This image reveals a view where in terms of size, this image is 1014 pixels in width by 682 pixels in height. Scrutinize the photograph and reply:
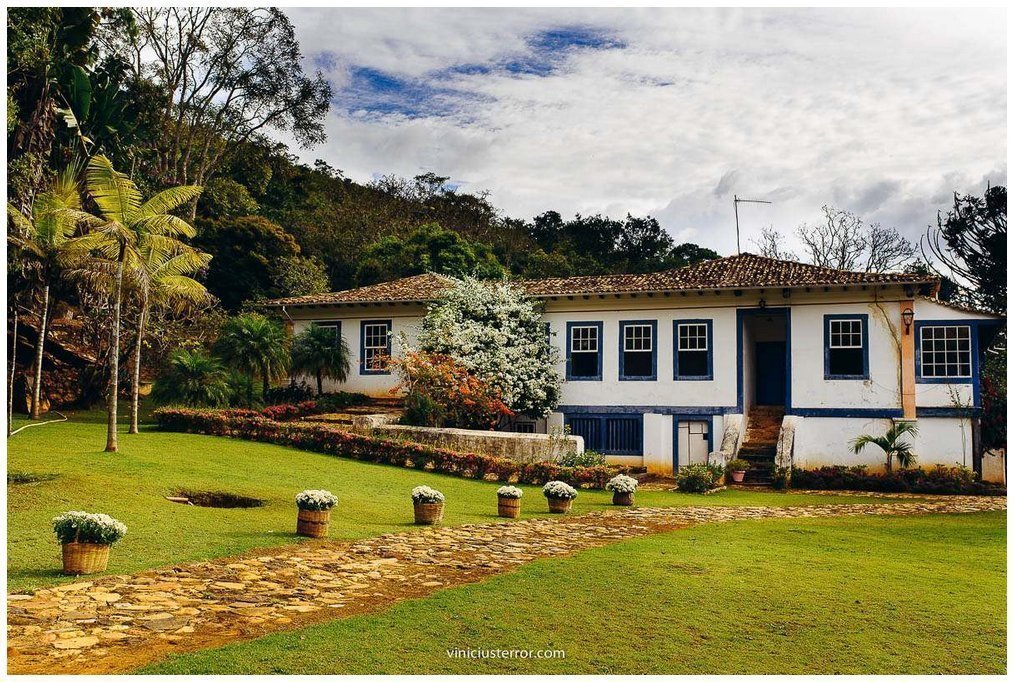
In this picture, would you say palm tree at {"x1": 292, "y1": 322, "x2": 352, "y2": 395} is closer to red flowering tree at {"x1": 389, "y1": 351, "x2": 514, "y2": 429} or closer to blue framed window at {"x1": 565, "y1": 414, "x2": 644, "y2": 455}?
red flowering tree at {"x1": 389, "y1": 351, "x2": 514, "y2": 429}

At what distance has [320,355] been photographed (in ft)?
64.1

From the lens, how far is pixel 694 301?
1808 centimetres

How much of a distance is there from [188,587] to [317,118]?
389 inches

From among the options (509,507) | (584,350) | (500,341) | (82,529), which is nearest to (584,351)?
(584,350)

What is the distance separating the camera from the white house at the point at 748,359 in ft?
54.0

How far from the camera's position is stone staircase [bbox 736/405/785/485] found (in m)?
16.4

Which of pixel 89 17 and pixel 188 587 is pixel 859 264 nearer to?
pixel 89 17

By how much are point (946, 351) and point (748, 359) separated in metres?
3.72

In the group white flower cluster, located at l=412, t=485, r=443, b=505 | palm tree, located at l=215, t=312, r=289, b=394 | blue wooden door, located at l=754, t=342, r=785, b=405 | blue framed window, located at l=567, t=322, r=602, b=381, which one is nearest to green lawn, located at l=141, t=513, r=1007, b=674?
white flower cluster, located at l=412, t=485, r=443, b=505

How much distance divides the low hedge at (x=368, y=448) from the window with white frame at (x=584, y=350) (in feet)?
9.31

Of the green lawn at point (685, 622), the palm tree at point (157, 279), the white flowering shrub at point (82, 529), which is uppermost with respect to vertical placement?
the palm tree at point (157, 279)

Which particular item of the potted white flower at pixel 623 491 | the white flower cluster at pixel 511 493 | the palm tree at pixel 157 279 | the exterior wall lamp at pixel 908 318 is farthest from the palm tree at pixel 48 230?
the exterior wall lamp at pixel 908 318

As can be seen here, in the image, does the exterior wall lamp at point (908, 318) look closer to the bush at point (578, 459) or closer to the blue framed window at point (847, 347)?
the blue framed window at point (847, 347)

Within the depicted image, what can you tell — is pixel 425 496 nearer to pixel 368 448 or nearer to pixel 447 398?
pixel 368 448
